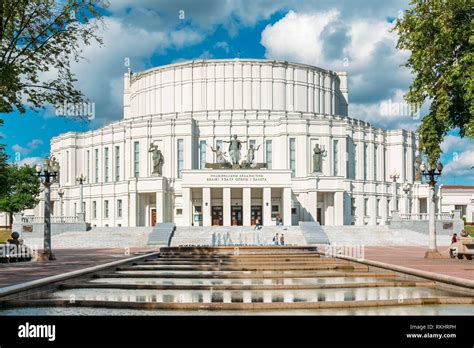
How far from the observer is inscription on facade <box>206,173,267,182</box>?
6262cm

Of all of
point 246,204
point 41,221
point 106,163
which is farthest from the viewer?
point 106,163

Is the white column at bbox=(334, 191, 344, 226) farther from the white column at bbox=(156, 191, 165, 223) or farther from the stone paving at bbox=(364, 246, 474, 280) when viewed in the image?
the stone paving at bbox=(364, 246, 474, 280)

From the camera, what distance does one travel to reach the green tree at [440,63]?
26.5m

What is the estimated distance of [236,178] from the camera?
6275 centimetres

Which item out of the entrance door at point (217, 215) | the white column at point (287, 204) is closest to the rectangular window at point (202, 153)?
the entrance door at point (217, 215)

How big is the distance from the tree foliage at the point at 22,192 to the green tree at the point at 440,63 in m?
67.3

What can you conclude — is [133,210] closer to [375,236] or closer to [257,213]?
[257,213]

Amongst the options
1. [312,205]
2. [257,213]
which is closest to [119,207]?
[257,213]

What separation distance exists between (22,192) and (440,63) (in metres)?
73.3

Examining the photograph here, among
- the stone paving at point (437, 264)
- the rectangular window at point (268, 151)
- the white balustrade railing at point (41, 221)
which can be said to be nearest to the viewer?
the stone paving at point (437, 264)

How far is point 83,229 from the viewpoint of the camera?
54875 millimetres

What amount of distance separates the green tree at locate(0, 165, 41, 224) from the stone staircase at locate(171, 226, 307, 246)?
41.9 m

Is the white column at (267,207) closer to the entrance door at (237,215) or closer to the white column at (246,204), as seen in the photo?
the white column at (246,204)
